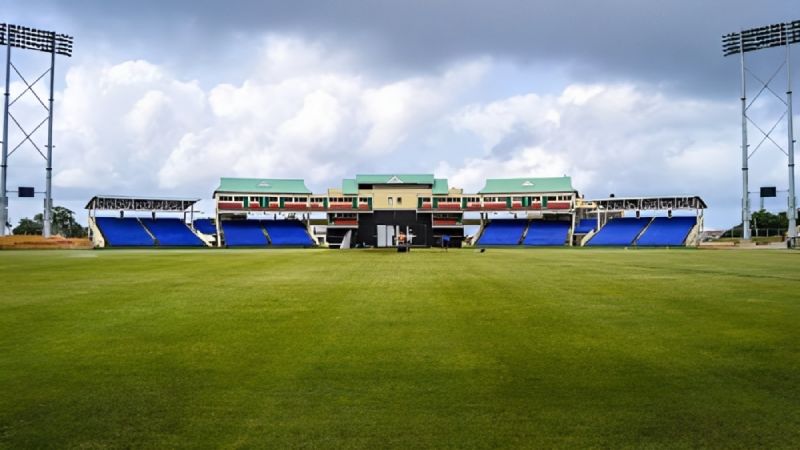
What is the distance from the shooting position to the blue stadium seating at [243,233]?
83062 millimetres

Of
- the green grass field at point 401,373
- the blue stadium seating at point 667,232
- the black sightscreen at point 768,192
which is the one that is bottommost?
the green grass field at point 401,373

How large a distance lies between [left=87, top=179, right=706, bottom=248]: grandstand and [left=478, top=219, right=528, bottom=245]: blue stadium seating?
0.50ft

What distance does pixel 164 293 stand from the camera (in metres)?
14.4

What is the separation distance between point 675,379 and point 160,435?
201 inches

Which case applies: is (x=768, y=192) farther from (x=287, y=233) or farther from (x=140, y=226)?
(x=140, y=226)

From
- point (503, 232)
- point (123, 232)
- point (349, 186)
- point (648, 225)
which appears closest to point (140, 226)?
point (123, 232)

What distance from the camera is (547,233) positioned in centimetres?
8725

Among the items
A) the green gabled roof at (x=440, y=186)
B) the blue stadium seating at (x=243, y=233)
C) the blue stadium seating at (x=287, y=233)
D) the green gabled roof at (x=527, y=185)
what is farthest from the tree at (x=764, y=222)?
the blue stadium seating at (x=243, y=233)

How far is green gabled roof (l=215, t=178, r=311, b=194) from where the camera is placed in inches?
3617

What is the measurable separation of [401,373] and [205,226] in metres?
92.2

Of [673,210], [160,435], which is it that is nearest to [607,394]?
[160,435]

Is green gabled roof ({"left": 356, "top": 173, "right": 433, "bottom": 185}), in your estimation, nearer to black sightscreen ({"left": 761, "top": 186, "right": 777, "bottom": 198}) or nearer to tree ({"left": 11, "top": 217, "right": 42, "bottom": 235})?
black sightscreen ({"left": 761, "top": 186, "right": 777, "bottom": 198})

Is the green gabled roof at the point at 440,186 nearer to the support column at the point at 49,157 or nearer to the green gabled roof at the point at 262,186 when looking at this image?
the green gabled roof at the point at 262,186

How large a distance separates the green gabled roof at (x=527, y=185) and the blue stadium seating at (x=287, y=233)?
2880 cm
